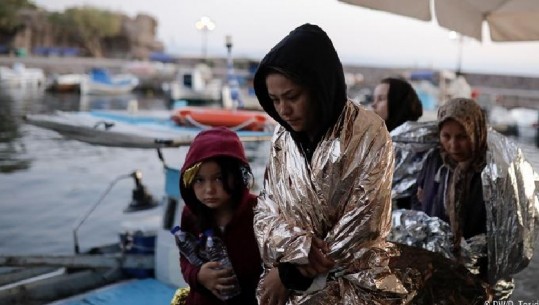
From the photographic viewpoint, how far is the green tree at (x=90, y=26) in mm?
57031

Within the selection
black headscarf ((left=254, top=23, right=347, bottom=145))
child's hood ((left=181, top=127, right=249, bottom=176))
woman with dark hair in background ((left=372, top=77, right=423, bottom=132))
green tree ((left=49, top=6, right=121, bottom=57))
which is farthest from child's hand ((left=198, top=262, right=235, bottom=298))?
green tree ((left=49, top=6, right=121, bottom=57))

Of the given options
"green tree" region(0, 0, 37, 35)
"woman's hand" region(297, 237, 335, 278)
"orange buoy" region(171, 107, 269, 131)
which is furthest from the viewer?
"green tree" region(0, 0, 37, 35)

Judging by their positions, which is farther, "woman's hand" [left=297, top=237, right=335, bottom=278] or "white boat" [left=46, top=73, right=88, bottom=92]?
"white boat" [left=46, top=73, right=88, bottom=92]

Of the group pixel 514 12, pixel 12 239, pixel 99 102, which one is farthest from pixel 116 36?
pixel 514 12

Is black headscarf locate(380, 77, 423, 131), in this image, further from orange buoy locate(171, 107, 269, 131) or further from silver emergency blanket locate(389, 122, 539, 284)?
orange buoy locate(171, 107, 269, 131)

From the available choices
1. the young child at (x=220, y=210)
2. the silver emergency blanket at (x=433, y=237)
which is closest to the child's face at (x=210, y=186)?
the young child at (x=220, y=210)

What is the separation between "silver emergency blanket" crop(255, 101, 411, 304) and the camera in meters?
1.33

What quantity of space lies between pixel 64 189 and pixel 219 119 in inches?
194

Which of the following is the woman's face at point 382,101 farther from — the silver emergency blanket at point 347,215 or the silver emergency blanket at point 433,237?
the silver emergency blanket at point 347,215

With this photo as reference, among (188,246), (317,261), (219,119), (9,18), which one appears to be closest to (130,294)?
(188,246)

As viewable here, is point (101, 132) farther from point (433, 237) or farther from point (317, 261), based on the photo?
point (317, 261)

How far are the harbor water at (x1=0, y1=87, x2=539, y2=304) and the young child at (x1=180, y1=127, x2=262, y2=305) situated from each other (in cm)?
183

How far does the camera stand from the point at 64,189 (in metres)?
11.6

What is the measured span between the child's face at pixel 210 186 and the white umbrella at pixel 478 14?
1480mm
